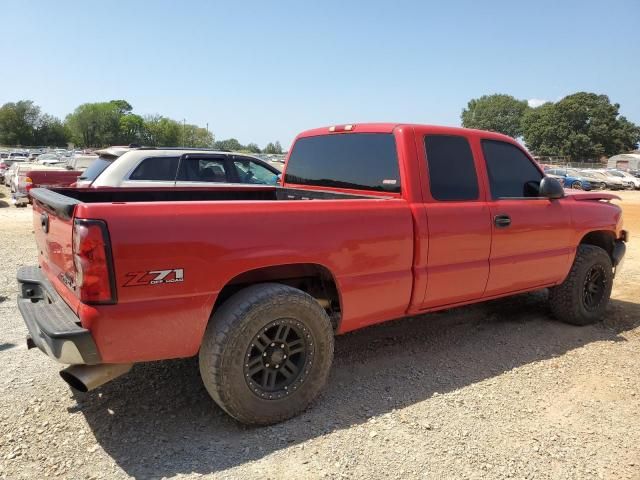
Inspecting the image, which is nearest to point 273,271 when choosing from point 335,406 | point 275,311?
point 275,311

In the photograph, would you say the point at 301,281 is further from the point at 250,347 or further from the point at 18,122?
the point at 18,122

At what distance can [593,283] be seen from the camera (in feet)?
17.1

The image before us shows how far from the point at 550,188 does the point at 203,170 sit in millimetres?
5139

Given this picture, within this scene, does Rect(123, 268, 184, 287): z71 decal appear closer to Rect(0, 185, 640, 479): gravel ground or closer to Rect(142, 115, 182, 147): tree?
Answer: Rect(0, 185, 640, 479): gravel ground

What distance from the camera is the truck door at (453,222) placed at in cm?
378

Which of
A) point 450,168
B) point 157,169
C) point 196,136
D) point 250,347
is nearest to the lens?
point 250,347

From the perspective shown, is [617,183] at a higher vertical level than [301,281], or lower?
lower

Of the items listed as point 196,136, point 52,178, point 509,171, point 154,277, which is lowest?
point 154,277

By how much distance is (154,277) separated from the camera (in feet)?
8.64

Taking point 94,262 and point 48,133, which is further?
point 48,133

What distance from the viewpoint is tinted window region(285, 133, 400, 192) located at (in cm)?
395

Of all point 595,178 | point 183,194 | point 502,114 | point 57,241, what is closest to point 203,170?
point 183,194

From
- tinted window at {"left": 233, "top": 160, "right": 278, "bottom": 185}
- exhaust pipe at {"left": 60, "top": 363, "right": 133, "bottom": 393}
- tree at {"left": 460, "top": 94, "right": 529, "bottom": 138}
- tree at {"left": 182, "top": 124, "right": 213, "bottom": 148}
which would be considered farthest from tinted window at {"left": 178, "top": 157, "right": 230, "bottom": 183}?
tree at {"left": 460, "top": 94, "right": 529, "bottom": 138}

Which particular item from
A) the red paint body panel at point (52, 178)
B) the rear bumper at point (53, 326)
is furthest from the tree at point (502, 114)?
the rear bumper at point (53, 326)
